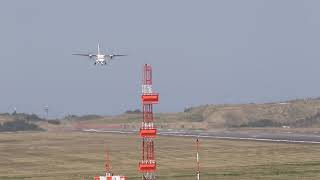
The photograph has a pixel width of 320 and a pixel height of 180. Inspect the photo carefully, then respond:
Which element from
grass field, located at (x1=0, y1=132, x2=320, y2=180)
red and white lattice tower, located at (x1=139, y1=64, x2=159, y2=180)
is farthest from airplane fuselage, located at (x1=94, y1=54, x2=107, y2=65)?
red and white lattice tower, located at (x1=139, y1=64, x2=159, y2=180)

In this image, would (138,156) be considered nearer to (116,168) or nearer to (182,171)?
(116,168)

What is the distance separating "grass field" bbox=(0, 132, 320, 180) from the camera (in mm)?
66000

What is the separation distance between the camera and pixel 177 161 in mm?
83188

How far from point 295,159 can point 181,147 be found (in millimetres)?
31005

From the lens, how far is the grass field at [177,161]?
6600cm

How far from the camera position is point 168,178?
62.7 m

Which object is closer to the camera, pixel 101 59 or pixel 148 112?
pixel 148 112

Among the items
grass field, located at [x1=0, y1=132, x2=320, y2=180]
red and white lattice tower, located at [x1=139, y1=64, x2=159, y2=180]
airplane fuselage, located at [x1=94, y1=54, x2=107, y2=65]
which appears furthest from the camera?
airplane fuselage, located at [x1=94, y1=54, x2=107, y2=65]

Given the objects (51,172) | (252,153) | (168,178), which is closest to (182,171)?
(168,178)

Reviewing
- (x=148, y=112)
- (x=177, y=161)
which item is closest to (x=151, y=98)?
(x=148, y=112)

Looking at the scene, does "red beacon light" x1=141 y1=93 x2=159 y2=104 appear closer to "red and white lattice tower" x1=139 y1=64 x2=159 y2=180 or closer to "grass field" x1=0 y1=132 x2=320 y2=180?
"red and white lattice tower" x1=139 y1=64 x2=159 y2=180

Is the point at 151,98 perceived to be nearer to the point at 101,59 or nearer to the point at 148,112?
the point at 148,112

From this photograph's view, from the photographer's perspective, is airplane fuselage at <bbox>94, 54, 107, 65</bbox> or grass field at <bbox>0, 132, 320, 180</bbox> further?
airplane fuselage at <bbox>94, 54, 107, 65</bbox>

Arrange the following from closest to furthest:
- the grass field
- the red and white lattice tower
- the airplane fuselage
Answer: the red and white lattice tower < the grass field < the airplane fuselage
